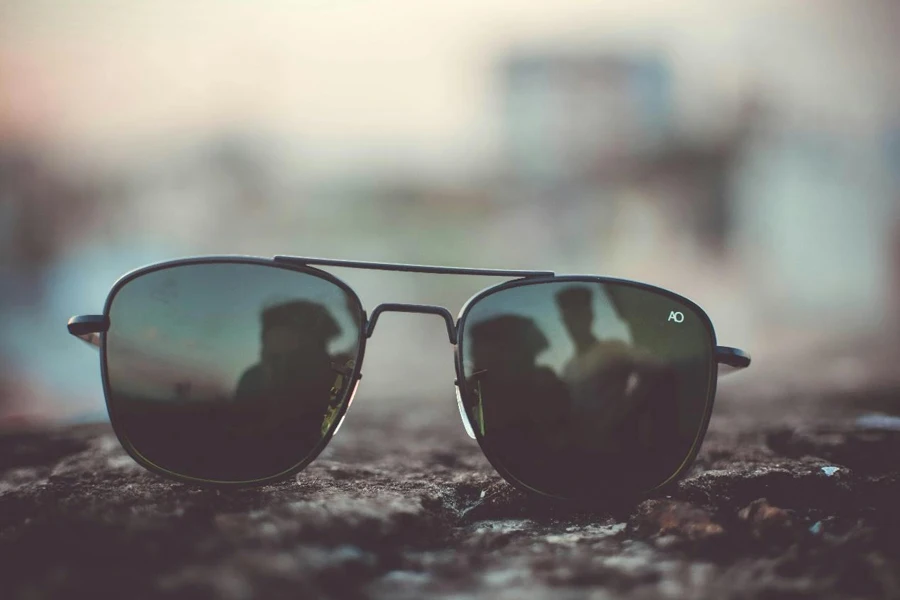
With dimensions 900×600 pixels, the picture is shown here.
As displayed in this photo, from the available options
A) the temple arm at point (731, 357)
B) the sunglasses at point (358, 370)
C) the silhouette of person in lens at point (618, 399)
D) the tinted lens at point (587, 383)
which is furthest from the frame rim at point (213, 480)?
the temple arm at point (731, 357)

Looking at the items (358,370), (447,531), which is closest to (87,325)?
(358,370)

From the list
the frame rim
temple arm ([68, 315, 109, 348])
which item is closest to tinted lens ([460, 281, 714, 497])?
the frame rim

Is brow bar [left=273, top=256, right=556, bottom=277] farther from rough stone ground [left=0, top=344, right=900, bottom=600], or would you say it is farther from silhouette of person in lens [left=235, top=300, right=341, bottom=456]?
rough stone ground [left=0, top=344, right=900, bottom=600]

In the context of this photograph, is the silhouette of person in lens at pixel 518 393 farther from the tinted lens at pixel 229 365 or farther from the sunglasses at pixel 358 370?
the tinted lens at pixel 229 365

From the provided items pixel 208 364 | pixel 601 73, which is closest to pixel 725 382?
pixel 208 364

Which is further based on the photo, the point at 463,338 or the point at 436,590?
the point at 463,338

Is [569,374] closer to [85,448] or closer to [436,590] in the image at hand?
[436,590]
